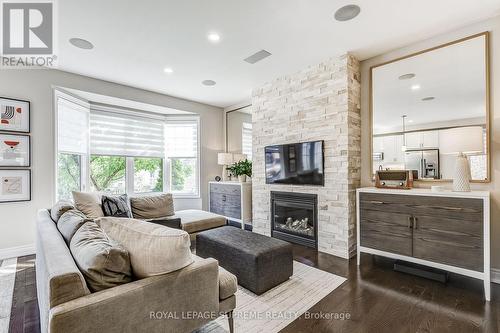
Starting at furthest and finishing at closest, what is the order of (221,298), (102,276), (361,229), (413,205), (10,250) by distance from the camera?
(10,250), (361,229), (413,205), (221,298), (102,276)

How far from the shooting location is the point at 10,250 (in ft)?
10.5

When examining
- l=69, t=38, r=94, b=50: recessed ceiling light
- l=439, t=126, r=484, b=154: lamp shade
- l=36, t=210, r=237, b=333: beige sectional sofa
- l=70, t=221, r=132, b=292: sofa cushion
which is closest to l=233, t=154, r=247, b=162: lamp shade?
l=69, t=38, r=94, b=50: recessed ceiling light

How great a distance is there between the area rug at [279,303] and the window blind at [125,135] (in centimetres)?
374

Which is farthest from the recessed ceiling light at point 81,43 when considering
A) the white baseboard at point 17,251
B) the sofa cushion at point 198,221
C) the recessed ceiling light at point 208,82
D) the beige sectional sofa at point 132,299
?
the white baseboard at point 17,251

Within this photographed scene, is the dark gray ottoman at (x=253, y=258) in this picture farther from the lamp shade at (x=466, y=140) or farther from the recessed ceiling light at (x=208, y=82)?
the recessed ceiling light at (x=208, y=82)

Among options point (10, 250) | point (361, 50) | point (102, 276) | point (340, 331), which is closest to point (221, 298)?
point (102, 276)

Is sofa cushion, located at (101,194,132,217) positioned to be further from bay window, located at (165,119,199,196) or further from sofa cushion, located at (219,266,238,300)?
sofa cushion, located at (219,266,238,300)

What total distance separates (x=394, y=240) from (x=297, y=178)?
1.52 meters

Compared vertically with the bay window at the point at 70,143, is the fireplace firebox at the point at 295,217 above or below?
below

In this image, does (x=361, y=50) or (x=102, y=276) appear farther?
(x=361, y=50)

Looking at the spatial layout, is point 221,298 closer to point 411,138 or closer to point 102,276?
point 102,276

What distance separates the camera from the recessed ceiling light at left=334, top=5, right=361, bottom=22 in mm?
2234

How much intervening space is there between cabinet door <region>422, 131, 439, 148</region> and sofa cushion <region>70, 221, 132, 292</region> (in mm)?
3223

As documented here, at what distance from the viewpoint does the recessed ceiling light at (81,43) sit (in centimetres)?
277
